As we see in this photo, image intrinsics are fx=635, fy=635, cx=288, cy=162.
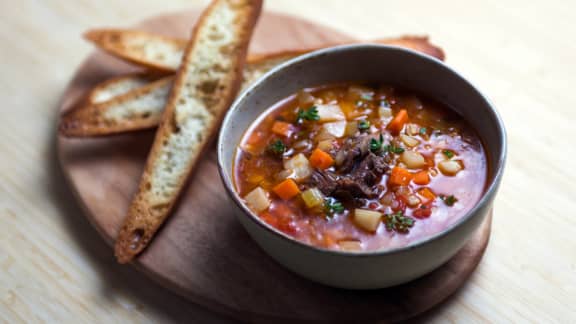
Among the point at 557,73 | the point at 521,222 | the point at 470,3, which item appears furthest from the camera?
the point at 470,3

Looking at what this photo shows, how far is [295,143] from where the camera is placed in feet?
9.94

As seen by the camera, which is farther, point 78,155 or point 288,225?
point 78,155

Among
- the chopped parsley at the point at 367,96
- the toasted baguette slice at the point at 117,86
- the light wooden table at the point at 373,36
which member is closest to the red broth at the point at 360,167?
the chopped parsley at the point at 367,96

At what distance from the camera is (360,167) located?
2.72 meters

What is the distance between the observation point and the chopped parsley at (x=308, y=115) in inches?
122

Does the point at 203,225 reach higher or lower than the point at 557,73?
lower

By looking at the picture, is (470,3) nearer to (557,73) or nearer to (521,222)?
(557,73)

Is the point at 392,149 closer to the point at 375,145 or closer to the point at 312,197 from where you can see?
the point at 375,145

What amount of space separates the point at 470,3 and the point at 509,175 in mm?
1581

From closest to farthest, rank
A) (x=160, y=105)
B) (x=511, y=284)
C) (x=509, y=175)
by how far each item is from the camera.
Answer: (x=511, y=284) → (x=509, y=175) → (x=160, y=105)

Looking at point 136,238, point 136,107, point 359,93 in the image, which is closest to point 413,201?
point 359,93

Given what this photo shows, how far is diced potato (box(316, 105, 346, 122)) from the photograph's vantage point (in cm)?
311

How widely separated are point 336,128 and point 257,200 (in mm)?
570

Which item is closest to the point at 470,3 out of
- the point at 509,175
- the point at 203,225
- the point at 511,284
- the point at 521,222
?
the point at 509,175
